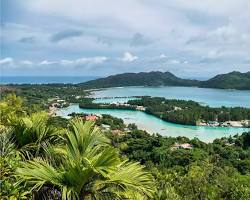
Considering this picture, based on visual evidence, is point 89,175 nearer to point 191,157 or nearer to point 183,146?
point 191,157

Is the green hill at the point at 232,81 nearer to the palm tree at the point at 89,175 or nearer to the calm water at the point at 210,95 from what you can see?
the calm water at the point at 210,95

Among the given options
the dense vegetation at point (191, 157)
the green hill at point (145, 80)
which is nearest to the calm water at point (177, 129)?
the dense vegetation at point (191, 157)

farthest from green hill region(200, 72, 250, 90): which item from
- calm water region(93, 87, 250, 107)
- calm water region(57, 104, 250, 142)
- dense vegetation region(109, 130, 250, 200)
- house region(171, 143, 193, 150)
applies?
house region(171, 143, 193, 150)

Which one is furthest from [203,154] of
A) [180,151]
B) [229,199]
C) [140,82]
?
[140,82]

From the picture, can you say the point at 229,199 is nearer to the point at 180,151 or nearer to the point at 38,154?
the point at 38,154

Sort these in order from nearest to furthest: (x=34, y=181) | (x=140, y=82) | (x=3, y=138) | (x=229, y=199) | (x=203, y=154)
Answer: (x=34, y=181) < (x=3, y=138) < (x=229, y=199) < (x=203, y=154) < (x=140, y=82)

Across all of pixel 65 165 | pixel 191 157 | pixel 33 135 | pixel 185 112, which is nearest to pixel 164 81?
pixel 185 112

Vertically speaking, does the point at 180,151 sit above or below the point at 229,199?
below
